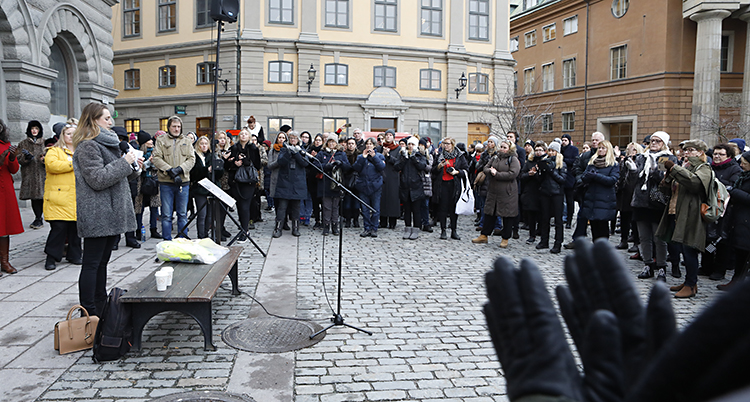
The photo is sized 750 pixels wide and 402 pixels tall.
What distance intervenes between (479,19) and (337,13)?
375 inches

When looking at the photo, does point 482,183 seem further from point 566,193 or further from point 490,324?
point 490,324

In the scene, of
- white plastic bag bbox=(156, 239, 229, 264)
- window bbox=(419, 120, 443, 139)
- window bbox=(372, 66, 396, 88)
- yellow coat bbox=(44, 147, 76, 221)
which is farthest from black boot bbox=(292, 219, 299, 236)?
window bbox=(419, 120, 443, 139)

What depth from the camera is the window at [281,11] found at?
31.0m

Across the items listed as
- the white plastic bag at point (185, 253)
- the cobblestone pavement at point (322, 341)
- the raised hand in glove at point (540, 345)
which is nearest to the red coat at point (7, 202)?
the cobblestone pavement at point (322, 341)

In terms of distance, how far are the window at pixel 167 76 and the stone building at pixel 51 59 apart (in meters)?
17.3

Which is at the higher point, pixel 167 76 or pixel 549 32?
pixel 549 32

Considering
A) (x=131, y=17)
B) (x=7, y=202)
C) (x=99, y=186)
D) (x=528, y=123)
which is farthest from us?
(x=528, y=123)

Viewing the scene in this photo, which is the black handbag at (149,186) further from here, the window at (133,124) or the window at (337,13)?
the window at (133,124)

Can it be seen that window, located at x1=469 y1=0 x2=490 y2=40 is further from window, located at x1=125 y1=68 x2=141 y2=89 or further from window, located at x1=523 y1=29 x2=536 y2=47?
window, located at x1=125 y1=68 x2=141 y2=89

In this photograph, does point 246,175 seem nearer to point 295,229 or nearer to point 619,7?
point 295,229

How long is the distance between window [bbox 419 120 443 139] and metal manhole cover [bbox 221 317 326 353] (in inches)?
1125

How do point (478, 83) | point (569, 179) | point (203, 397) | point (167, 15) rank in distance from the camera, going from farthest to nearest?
1. point (478, 83)
2. point (167, 15)
3. point (569, 179)
4. point (203, 397)

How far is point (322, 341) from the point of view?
16.2ft

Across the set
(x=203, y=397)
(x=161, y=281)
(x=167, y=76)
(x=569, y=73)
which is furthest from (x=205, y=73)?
(x=203, y=397)
